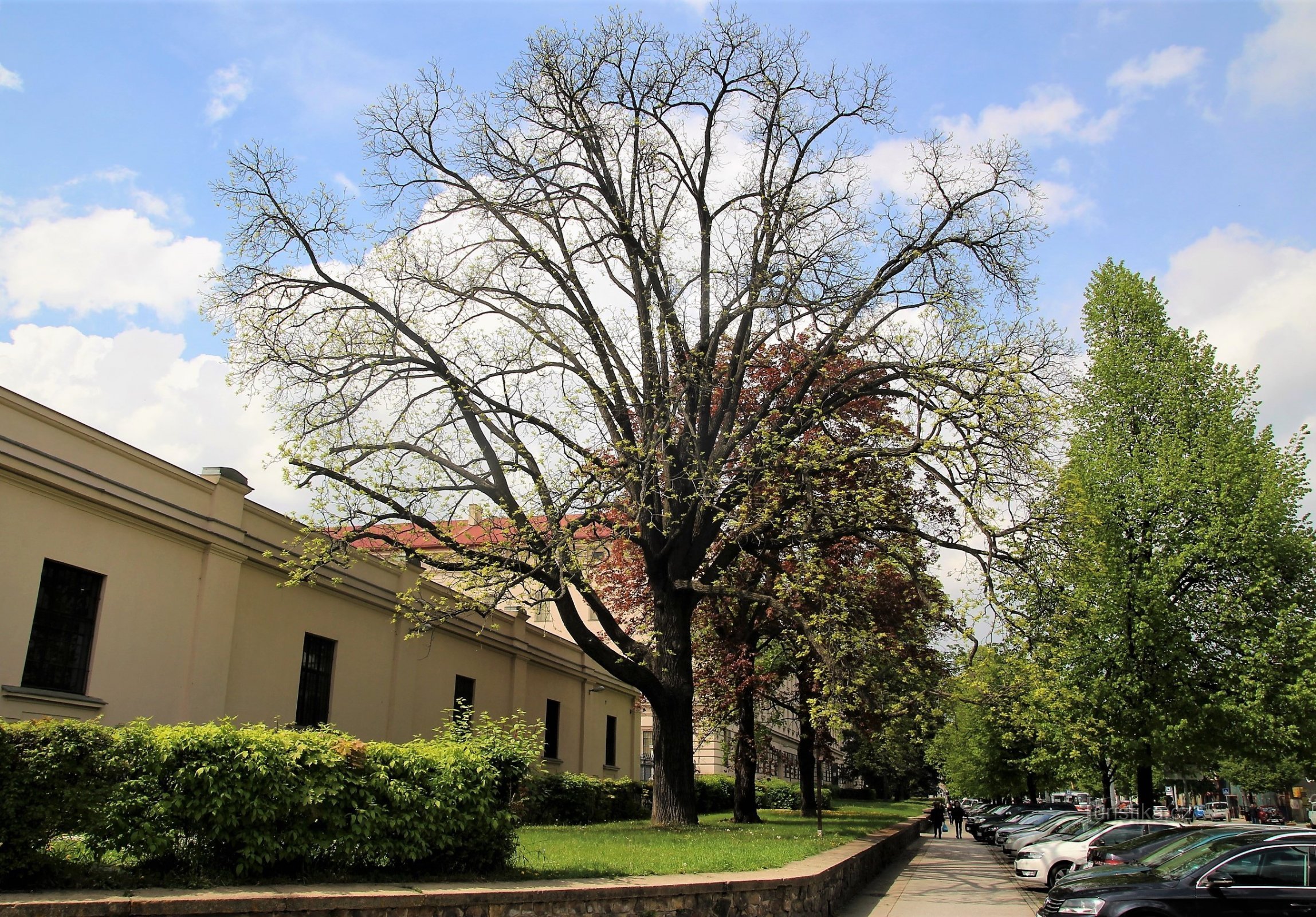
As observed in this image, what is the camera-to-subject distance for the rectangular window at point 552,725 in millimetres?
30869

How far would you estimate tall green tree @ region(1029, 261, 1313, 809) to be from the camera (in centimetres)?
2191

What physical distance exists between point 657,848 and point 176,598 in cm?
894

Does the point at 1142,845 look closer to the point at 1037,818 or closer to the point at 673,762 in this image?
the point at 673,762

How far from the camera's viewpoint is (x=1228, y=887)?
10.3 metres

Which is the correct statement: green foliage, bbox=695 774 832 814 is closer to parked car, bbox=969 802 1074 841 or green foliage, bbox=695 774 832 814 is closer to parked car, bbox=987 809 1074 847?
parked car, bbox=969 802 1074 841

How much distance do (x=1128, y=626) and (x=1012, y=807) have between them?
84.3 feet

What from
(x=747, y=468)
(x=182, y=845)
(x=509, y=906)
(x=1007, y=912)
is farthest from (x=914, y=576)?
(x=182, y=845)

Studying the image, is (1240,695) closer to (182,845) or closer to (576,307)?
(576,307)

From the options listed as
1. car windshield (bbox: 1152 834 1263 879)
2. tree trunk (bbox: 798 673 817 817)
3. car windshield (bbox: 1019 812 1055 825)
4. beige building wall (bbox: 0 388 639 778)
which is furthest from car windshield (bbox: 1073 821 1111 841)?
beige building wall (bbox: 0 388 639 778)

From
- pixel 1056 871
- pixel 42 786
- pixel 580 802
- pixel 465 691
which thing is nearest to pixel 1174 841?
pixel 1056 871

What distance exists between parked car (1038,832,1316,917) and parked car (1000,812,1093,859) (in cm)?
1107

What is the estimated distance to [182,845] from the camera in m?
8.46

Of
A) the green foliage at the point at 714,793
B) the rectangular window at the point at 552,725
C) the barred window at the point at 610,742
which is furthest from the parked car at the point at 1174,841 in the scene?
the green foliage at the point at 714,793

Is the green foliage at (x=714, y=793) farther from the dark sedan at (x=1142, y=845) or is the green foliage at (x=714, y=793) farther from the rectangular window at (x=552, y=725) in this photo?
the dark sedan at (x=1142, y=845)
